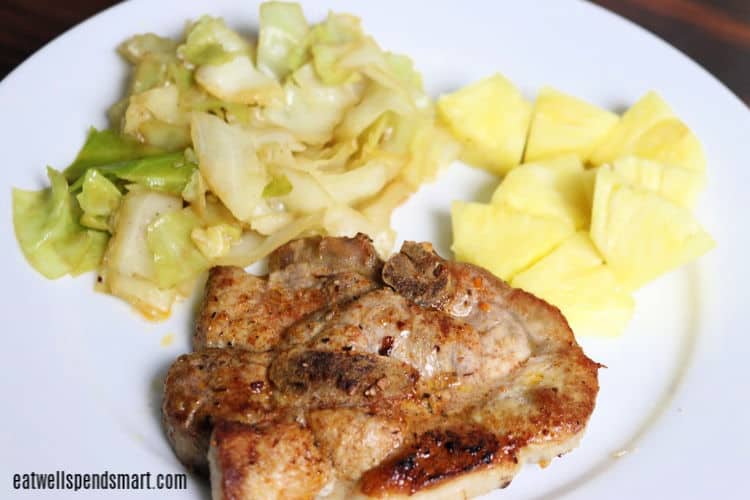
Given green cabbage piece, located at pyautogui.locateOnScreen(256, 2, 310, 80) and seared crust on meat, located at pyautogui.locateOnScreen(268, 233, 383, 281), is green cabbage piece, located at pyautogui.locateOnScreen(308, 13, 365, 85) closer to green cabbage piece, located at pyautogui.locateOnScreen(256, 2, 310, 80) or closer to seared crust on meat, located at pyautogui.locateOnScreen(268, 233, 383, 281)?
green cabbage piece, located at pyautogui.locateOnScreen(256, 2, 310, 80)

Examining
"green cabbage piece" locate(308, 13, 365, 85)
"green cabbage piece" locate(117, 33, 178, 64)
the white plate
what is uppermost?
"green cabbage piece" locate(308, 13, 365, 85)

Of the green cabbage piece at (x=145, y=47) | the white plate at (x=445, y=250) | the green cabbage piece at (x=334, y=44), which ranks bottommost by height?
the white plate at (x=445, y=250)

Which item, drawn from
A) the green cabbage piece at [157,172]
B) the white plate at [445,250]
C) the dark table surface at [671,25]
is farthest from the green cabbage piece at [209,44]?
the dark table surface at [671,25]

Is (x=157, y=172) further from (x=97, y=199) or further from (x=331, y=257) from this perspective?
(x=331, y=257)

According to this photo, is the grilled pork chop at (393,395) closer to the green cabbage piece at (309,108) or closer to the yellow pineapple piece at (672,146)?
the green cabbage piece at (309,108)

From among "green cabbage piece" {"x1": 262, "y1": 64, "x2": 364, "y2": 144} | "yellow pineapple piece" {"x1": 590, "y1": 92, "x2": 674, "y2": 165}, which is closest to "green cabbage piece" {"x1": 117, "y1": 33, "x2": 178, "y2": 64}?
"green cabbage piece" {"x1": 262, "y1": 64, "x2": 364, "y2": 144}

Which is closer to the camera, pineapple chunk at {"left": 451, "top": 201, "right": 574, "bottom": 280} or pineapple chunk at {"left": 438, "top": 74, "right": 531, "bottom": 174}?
pineapple chunk at {"left": 451, "top": 201, "right": 574, "bottom": 280}
